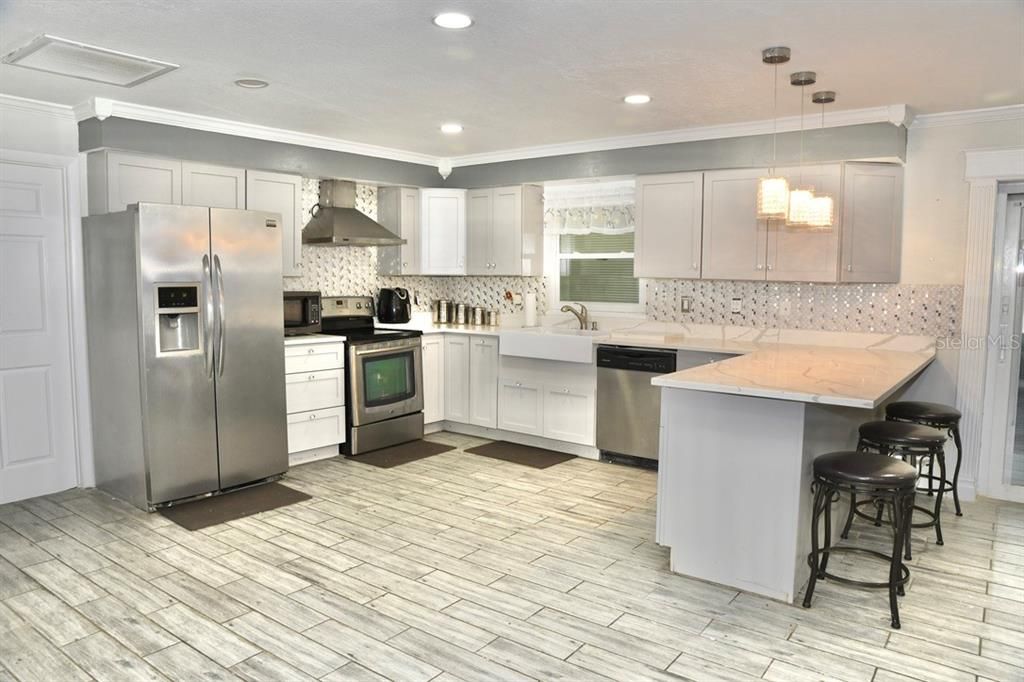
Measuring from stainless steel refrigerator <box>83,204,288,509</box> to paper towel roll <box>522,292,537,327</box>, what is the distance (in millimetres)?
2285

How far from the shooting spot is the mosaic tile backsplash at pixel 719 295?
463 centimetres

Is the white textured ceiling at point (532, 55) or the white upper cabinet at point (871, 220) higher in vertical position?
the white textured ceiling at point (532, 55)

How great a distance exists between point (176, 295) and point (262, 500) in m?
1.35

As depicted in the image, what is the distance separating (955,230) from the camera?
449cm

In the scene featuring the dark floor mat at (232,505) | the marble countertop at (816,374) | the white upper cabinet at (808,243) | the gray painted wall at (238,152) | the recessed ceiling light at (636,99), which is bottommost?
the dark floor mat at (232,505)

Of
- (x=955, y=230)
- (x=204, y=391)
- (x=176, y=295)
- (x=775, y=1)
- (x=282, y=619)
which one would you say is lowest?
(x=282, y=619)

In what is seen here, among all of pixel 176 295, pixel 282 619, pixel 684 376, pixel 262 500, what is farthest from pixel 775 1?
pixel 262 500

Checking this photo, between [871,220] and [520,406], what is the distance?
2853mm

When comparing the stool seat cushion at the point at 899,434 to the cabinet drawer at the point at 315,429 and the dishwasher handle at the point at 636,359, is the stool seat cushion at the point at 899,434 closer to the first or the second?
the dishwasher handle at the point at 636,359

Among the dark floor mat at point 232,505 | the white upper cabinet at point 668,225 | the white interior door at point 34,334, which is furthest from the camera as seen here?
the white upper cabinet at point 668,225

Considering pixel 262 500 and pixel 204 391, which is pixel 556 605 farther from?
pixel 204 391

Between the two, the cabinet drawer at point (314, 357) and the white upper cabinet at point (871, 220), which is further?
the cabinet drawer at point (314, 357)

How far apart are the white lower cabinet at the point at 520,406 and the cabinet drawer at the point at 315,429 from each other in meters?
1.30

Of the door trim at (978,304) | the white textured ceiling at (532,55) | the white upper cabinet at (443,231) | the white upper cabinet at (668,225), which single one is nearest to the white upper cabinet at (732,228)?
the white upper cabinet at (668,225)
